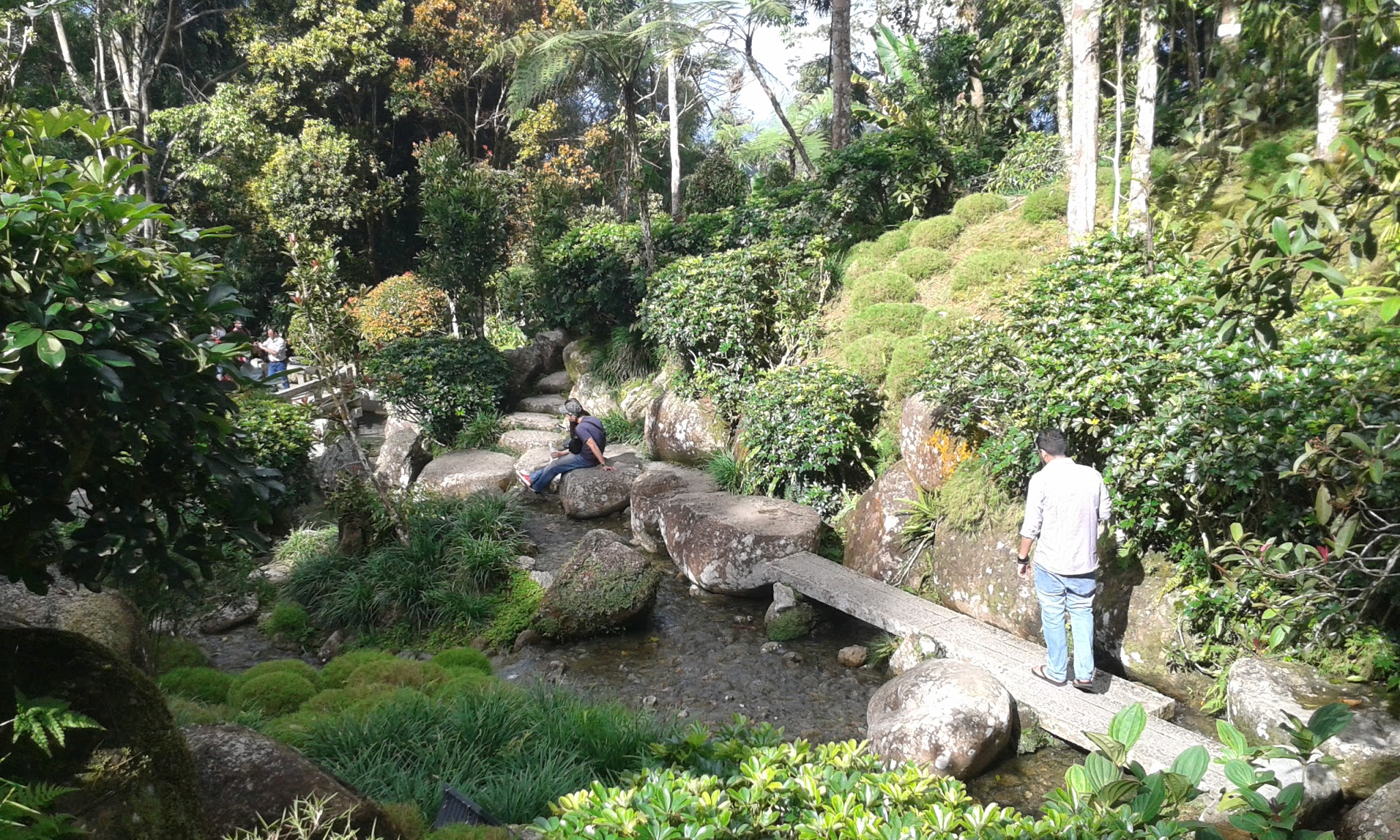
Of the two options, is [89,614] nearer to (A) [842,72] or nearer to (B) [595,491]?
(B) [595,491]

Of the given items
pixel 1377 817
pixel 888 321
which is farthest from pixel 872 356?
pixel 1377 817

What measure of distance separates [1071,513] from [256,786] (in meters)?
4.46

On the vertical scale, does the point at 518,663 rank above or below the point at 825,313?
below

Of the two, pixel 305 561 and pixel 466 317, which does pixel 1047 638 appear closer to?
pixel 305 561

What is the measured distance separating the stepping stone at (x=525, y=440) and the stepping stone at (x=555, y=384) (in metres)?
2.56

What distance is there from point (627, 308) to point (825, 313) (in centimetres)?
429

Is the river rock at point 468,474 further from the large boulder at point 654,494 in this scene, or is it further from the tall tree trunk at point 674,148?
the tall tree trunk at point 674,148

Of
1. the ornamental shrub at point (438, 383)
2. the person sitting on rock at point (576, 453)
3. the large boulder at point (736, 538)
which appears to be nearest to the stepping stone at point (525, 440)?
the ornamental shrub at point (438, 383)

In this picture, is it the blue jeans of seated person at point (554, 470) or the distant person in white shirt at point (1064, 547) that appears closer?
the distant person in white shirt at point (1064, 547)

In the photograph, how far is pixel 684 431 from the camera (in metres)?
11.2

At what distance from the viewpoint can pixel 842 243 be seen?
12.3 metres

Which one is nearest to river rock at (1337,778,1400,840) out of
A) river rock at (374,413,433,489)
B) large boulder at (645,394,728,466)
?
large boulder at (645,394,728,466)

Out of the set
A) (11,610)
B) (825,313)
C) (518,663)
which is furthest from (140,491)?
(825,313)

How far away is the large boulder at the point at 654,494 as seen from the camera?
915cm
